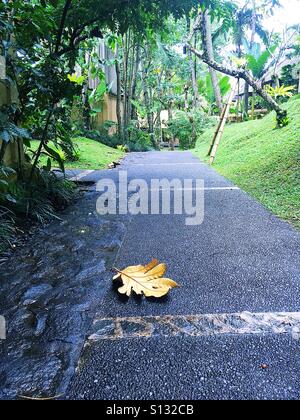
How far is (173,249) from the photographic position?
2311mm

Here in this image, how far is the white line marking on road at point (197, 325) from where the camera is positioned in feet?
4.40

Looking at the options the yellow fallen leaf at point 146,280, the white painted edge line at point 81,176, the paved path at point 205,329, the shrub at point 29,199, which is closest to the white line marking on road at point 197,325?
the paved path at point 205,329

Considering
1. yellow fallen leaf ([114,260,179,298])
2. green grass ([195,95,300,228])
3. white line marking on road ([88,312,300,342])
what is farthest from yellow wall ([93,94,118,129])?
white line marking on road ([88,312,300,342])

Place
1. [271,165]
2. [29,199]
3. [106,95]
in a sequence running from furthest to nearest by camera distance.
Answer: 1. [106,95]
2. [271,165]
3. [29,199]

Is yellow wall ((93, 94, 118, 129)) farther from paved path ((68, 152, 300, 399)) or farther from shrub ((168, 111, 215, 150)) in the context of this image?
paved path ((68, 152, 300, 399))

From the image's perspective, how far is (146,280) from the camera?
1814 mm

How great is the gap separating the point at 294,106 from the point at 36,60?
6.43m

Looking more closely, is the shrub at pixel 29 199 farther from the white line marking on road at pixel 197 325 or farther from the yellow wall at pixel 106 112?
the yellow wall at pixel 106 112

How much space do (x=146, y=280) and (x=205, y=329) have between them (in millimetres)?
527

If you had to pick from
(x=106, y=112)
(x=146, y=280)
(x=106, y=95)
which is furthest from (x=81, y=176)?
(x=106, y=95)

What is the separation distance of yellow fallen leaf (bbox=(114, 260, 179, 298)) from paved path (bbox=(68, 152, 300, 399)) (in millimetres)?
51

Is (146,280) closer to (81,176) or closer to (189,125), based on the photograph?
(81,176)
